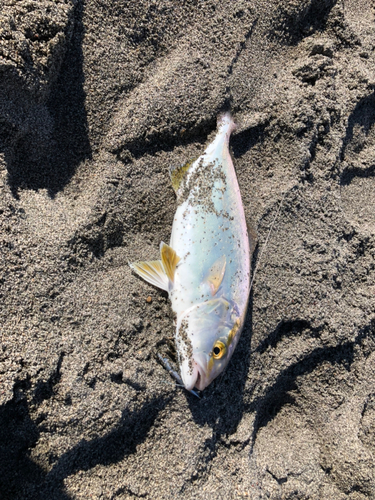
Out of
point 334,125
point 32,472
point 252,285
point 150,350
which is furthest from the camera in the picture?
point 334,125

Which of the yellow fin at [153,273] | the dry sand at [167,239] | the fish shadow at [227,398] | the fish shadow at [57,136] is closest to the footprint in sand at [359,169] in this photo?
the dry sand at [167,239]

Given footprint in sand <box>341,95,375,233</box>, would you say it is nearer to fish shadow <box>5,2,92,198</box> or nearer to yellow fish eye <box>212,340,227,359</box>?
yellow fish eye <box>212,340,227,359</box>

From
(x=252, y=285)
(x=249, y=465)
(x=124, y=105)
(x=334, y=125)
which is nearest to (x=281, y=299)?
(x=252, y=285)

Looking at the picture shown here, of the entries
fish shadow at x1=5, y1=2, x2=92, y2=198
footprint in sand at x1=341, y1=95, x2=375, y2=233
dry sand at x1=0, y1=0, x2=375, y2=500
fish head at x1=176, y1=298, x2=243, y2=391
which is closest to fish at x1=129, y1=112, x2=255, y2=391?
fish head at x1=176, y1=298, x2=243, y2=391

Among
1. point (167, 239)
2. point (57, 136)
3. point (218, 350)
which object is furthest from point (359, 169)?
point (57, 136)

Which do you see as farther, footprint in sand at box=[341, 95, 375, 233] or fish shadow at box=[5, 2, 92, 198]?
footprint in sand at box=[341, 95, 375, 233]

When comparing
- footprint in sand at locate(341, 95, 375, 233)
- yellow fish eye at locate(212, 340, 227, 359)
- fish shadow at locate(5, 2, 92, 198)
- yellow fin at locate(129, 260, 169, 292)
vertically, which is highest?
fish shadow at locate(5, 2, 92, 198)

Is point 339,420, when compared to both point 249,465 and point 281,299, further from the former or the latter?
point 281,299
